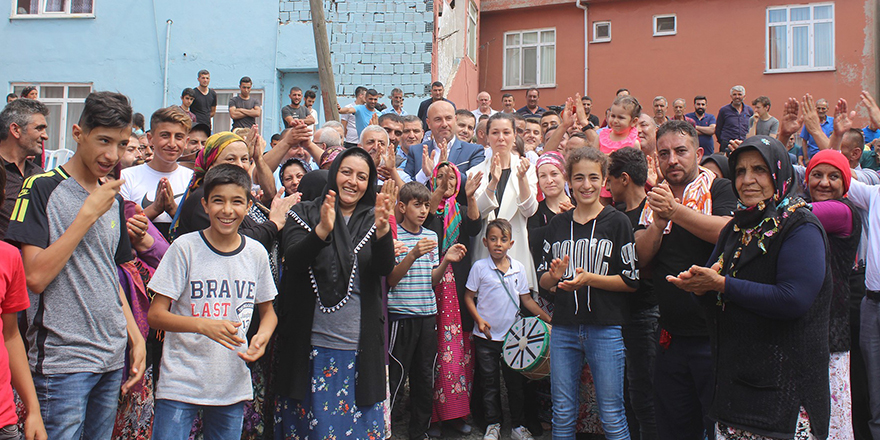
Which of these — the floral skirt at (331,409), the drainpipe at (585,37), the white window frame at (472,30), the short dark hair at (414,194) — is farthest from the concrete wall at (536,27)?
the floral skirt at (331,409)

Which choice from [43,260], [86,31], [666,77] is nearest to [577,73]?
[666,77]

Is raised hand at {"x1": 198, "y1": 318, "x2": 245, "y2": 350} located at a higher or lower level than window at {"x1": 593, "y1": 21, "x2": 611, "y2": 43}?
lower

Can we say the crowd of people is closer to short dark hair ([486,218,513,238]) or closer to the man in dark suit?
short dark hair ([486,218,513,238])

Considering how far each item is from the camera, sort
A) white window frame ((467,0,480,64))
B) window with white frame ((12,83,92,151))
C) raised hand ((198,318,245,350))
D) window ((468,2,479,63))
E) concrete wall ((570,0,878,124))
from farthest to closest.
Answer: window ((468,2,479,63))
white window frame ((467,0,480,64))
concrete wall ((570,0,878,124))
window with white frame ((12,83,92,151))
raised hand ((198,318,245,350))

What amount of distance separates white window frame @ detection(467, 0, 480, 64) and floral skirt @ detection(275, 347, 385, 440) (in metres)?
15.9

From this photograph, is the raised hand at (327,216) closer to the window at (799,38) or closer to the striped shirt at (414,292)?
the striped shirt at (414,292)

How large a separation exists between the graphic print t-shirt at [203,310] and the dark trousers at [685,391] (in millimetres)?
2259

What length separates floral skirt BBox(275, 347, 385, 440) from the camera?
371 cm

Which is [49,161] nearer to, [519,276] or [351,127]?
[351,127]

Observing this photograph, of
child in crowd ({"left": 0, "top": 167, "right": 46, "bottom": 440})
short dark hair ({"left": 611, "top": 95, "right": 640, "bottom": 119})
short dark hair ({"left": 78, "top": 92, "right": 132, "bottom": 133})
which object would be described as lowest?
child in crowd ({"left": 0, "top": 167, "right": 46, "bottom": 440})

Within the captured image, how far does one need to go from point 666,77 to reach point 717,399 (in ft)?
55.3

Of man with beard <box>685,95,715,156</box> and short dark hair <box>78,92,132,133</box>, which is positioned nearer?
short dark hair <box>78,92,132,133</box>

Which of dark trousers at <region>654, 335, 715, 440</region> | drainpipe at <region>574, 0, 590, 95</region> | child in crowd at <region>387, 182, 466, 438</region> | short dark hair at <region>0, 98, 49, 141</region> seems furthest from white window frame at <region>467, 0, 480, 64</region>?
dark trousers at <region>654, 335, 715, 440</region>

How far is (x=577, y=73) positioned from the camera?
19.5m
